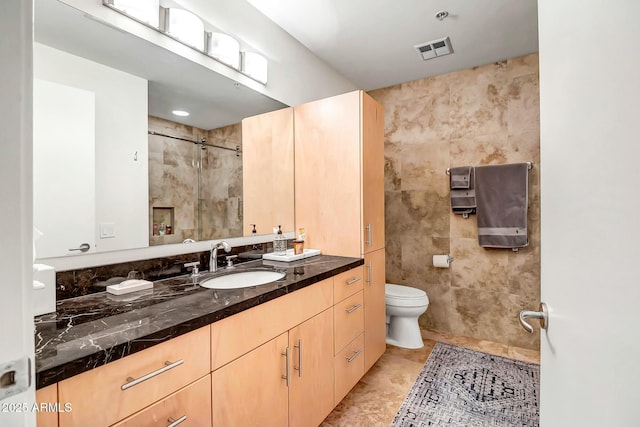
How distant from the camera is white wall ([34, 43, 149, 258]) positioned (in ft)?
3.93

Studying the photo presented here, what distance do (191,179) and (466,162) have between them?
7.69 feet

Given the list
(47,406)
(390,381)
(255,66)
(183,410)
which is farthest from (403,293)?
(47,406)

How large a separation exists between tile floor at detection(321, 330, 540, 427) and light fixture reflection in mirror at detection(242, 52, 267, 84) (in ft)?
7.07

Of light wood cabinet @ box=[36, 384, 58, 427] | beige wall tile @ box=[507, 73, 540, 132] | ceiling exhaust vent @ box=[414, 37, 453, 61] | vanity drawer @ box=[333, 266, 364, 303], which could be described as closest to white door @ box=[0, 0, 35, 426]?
light wood cabinet @ box=[36, 384, 58, 427]

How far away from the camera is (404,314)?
8.09 feet

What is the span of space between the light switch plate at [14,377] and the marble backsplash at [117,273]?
0.94 meters

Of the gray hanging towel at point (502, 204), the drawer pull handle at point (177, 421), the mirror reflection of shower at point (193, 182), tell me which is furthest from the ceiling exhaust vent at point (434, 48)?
the drawer pull handle at point (177, 421)

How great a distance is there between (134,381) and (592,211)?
3.54ft

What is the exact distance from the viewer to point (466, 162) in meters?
2.68

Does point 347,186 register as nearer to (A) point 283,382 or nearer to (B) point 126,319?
(A) point 283,382

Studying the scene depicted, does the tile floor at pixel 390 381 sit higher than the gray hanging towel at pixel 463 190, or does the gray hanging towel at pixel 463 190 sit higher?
the gray hanging towel at pixel 463 190

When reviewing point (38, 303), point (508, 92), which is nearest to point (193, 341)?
point (38, 303)

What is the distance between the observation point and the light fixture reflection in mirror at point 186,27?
4.70 ft

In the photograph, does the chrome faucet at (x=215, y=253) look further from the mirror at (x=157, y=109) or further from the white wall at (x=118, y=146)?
the white wall at (x=118, y=146)
